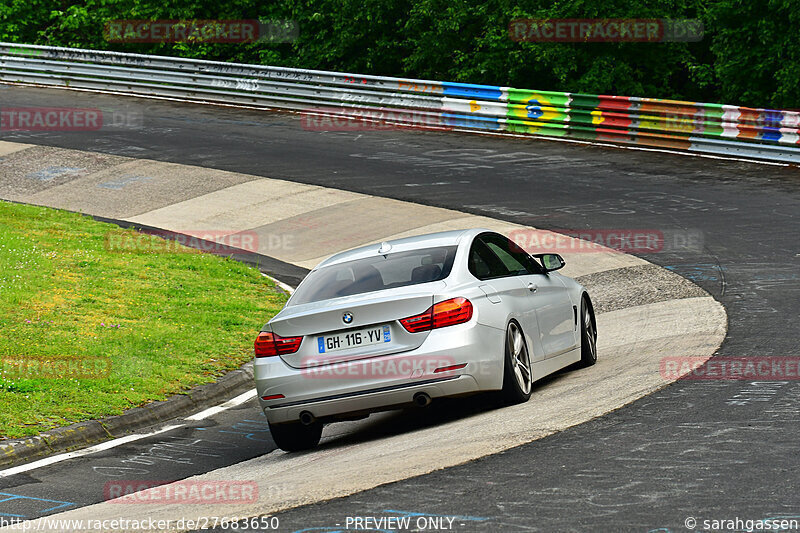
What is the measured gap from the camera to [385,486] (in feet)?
21.2

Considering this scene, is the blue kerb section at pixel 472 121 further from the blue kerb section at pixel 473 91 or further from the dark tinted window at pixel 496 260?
the dark tinted window at pixel 496 260

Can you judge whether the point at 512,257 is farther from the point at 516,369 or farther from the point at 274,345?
the point at 274,345

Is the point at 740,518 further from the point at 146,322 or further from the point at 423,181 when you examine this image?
the point at 423,181

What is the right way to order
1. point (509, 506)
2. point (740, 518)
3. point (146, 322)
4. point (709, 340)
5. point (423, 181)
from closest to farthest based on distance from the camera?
point (740, 518), point (509, 506), point (709, 340), point (146, 322), point (423, 181)

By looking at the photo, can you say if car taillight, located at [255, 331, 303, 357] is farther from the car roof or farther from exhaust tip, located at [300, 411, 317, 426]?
the car roof

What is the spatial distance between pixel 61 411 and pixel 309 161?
595 inches

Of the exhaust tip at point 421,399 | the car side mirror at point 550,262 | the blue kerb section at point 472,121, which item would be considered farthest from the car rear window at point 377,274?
the blue kerb section at point 472,121

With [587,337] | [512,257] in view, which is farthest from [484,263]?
[587,337]

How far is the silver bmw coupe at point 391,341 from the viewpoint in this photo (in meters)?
8.06

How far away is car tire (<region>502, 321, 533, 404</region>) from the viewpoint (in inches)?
331

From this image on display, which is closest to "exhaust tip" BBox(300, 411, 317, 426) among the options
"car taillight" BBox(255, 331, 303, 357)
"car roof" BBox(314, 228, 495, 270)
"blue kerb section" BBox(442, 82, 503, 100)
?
"car taillight" BBox(255, 331, 303, 357)

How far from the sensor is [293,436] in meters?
8.55

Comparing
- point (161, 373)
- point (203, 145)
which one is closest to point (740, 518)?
point (161, 373)

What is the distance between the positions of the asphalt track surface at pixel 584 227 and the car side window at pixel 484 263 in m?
1.63
